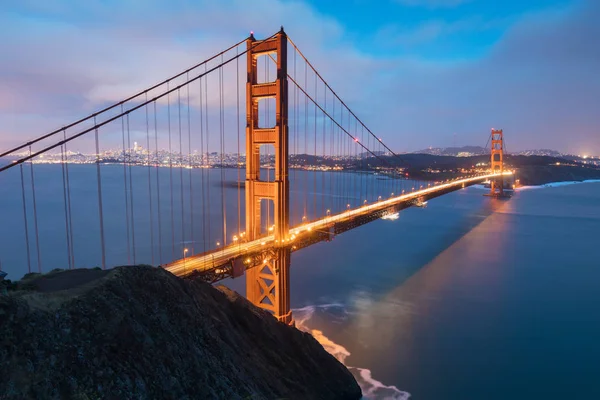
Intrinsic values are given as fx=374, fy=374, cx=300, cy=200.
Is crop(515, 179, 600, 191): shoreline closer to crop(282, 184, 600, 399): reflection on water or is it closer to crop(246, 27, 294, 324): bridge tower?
crop(282, 184, 600, 399): reflection on water

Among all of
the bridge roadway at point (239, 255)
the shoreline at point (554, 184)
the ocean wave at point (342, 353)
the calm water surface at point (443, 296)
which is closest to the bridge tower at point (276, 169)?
the bridge roadway at point (239, 255)

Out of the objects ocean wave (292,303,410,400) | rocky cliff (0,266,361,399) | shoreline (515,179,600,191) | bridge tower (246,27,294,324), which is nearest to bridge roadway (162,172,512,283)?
bridge tower (246,27,294,324)

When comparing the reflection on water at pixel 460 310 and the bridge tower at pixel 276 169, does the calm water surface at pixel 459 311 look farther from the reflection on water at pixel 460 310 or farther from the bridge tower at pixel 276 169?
the bridge tower at pixel 276 169

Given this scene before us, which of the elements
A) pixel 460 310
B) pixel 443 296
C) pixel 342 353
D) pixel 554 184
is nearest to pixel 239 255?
pixel 342 353

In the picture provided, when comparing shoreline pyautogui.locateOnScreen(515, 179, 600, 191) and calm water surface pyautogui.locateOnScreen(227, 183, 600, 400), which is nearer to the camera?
calm water surface pyautogui.locateOnScreen(227, 183, 600, 400)

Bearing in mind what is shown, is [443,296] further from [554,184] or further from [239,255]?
[554,184]

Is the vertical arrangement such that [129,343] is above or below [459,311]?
above

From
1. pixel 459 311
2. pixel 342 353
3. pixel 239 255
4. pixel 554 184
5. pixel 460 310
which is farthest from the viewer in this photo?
pixel 554 184
